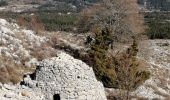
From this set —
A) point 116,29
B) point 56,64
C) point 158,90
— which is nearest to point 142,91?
point 158,90

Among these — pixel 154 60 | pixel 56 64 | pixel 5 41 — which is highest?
pixel 56 64

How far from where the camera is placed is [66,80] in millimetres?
32250

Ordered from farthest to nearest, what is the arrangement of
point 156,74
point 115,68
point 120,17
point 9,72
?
point 120,17 → point 156,74 → point 115,68 → point 9,72

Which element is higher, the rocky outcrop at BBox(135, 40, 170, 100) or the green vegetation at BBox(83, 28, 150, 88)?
the green vegetation at BBox(83, 28, 150, 88)

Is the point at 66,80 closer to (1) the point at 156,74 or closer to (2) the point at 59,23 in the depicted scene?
(1) the point at 156,74

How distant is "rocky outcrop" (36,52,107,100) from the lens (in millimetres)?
32219

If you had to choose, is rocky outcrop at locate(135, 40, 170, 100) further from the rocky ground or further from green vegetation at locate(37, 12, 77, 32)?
green vegetation at locate(37, 12, 77, 32)

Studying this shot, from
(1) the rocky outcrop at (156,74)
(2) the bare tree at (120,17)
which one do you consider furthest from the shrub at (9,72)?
(2) the bare tree at (120,17)

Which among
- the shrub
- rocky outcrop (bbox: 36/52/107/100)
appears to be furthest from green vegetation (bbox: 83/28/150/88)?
rocky outcrop (bbox: 36/52/107/100)

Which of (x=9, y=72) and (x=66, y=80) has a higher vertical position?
(x=66, y=80)

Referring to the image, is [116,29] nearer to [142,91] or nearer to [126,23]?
[126,23]

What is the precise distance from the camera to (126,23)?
62500 mm

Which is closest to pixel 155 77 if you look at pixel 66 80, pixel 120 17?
pixel 120 17

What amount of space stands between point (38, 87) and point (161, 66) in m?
35.1
